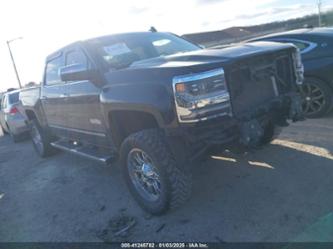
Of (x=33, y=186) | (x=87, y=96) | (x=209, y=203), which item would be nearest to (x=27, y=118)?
(x=33, y=186)

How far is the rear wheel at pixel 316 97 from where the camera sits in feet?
20.8

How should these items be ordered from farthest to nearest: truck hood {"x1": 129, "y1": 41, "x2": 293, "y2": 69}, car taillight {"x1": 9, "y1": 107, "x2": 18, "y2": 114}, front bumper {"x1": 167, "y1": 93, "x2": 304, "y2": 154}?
car taillight {"x1": 9, "y1": 107, "x2": 18, "y2": 114} < truck hood {"x1": 129, "y1": 41, "x2": 293, "y2": 69} < front bumper {"x1": 167, "y1": 93, "x2": 304, "y2": 154}

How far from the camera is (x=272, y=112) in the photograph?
13.0 ft

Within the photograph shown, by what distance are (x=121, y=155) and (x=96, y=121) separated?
838 millimetres

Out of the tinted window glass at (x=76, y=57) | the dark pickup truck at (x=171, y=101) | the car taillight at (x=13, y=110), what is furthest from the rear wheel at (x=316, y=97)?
the car taillight at (x=13, y=110)

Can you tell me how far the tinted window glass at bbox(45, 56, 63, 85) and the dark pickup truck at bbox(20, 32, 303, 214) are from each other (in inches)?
37.7

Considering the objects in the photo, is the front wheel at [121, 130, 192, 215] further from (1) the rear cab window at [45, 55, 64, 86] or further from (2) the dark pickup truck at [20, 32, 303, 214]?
(1) the rear cab window at [45, 55, 64, 86]

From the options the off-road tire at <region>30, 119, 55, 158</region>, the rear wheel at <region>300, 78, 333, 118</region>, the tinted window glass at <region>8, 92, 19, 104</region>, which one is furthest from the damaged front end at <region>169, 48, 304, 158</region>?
the tinted window glass at <region>8, 92, 19, 104</region>

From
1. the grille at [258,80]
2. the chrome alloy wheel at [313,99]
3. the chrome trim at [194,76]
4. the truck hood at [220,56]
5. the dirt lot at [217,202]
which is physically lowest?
the dirt lot at [217,202]

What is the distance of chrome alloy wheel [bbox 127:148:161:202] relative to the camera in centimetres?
407

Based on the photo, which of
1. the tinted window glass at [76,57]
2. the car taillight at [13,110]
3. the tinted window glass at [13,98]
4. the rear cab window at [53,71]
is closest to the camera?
the tinted window glass at [76,57]

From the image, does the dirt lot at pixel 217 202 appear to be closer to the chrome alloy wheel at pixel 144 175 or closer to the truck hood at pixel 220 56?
the chrome alloy wheel at pixel 144 175

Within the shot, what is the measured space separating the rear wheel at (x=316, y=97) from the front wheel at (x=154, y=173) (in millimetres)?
3441

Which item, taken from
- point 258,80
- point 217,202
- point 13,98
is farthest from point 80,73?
point 13,98
